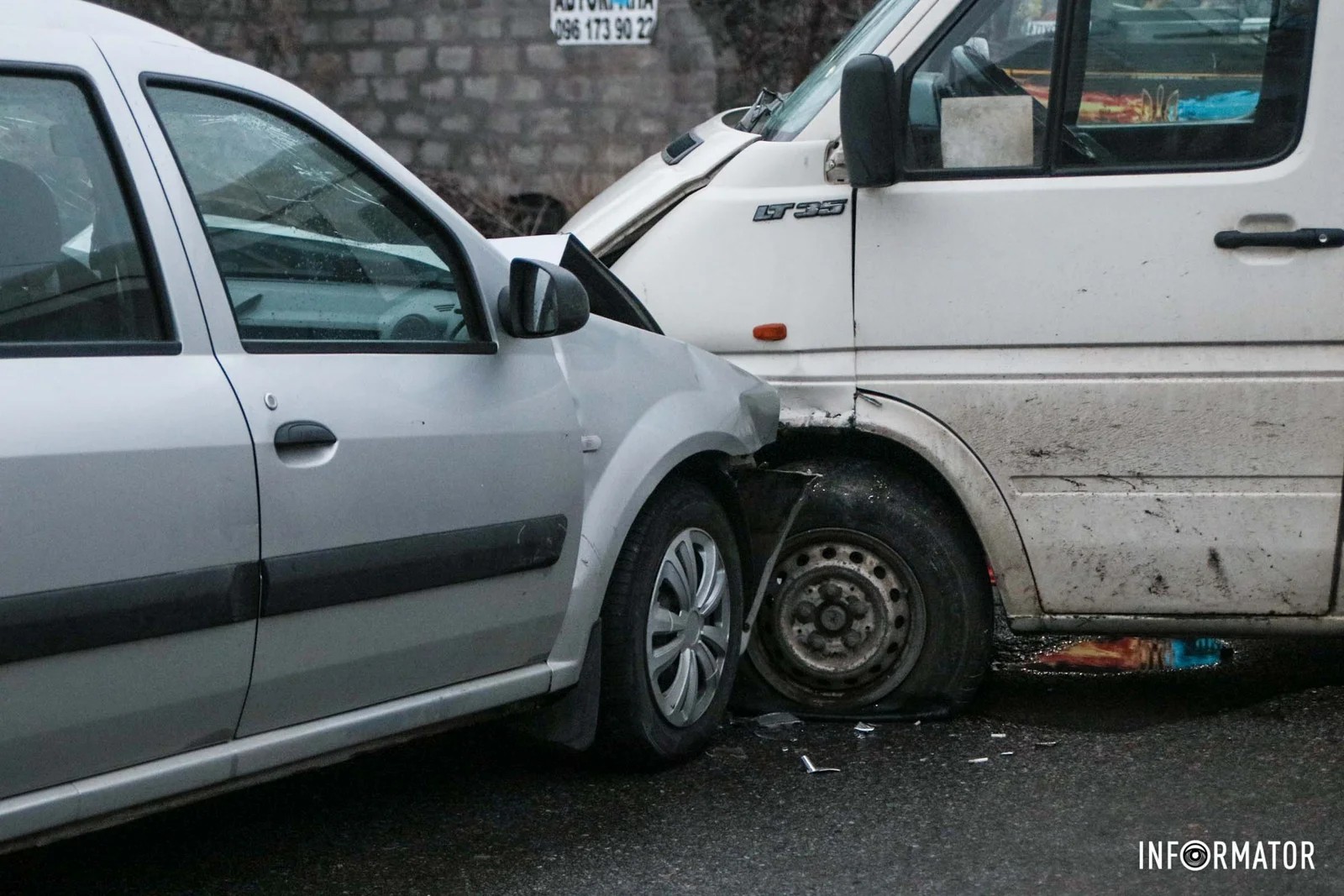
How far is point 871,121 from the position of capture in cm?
450

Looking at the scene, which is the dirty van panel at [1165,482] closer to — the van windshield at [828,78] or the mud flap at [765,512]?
the mud flap at [765,512]

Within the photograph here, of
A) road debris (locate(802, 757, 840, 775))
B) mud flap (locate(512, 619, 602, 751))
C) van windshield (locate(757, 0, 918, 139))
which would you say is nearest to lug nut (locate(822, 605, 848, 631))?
road debris (locate(802, 757, 840, 775))

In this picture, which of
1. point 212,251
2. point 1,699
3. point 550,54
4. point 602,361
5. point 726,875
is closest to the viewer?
point 1,699

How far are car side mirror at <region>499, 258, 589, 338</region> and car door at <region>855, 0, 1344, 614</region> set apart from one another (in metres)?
1.10

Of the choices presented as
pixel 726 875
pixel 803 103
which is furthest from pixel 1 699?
pixel 803 103

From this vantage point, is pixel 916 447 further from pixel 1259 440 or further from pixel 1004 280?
pixel 1259 440

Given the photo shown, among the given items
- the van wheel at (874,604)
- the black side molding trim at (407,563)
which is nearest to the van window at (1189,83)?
the van wheel at (874,604)

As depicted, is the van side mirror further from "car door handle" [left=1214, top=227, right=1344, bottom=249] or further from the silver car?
"car door handle" [left=1214, top=227, right=1344, bottom=249]

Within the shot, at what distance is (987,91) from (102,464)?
267 centimetres

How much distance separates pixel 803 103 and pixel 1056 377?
1065mm

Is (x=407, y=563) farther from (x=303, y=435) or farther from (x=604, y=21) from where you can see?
(x=604, y=21)

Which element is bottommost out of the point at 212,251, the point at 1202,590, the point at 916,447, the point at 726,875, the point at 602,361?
the point at 726,875

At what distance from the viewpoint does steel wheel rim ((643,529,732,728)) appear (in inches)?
171

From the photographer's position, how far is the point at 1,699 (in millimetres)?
2816
